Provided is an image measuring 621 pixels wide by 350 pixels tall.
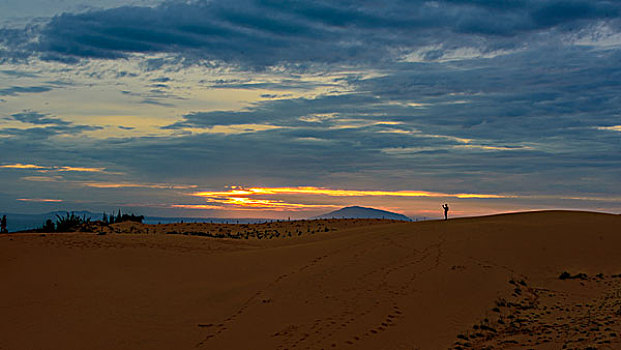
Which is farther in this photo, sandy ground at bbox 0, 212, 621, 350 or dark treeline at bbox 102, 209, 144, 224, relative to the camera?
dark treeline at bbox 102, 209, 144, 224

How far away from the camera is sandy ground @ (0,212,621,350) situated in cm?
1188

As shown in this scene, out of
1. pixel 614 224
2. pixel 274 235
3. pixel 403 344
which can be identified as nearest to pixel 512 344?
pixel 403 344

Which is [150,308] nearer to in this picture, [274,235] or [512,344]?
[512,344]

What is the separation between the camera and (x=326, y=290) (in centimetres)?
1562

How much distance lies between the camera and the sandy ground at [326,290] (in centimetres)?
1188

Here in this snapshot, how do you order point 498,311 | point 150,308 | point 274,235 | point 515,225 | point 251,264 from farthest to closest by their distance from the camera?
point 274,235 → point 515,225 → point 251,264 → point 150,308 → point 498,311

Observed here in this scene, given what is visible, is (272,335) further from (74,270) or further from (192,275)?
(74,270)

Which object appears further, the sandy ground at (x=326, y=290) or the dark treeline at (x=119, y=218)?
the dark treeline at (x=119, y=218)

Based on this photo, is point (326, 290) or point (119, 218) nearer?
point (326, 290)

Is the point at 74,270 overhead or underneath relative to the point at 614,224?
underneath

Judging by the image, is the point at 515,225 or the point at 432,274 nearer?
the point at 432,274

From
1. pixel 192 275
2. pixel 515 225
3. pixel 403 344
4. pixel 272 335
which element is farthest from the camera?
pixel 515 225

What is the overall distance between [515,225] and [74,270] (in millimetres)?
18451

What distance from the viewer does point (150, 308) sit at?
14609mm
